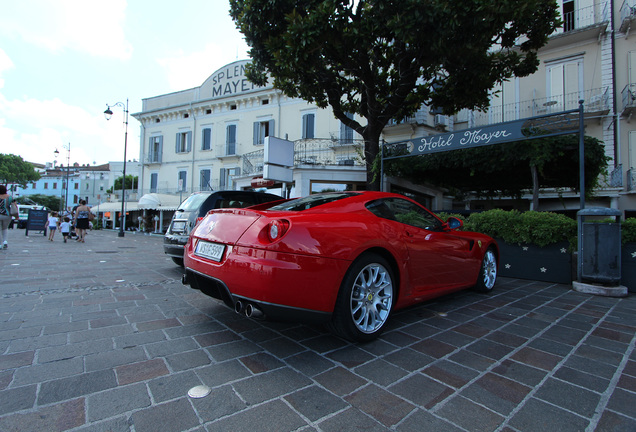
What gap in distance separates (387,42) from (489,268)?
19.7 feet

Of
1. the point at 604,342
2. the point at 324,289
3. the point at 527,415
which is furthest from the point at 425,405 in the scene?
the point at 604,342

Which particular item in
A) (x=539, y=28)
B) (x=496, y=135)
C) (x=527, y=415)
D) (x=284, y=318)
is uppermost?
(x=539, y=28)

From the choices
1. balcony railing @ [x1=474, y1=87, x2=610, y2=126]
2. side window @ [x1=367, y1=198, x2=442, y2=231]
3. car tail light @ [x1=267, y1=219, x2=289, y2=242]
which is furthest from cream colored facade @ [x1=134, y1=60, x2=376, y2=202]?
car tail light @ [x1=267, y1=219, x2=289, y2=242]

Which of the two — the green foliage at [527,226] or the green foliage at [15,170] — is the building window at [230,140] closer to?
the green foliage at [527,226]

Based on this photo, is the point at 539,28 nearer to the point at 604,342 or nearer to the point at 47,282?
the point at 604,342

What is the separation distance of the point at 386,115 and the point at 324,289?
751 centimetres

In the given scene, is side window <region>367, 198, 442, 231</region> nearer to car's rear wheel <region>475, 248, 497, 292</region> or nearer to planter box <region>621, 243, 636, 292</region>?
car's rear wheel <region>475, 248, 497, 292</region>

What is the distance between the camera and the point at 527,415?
5.42ft

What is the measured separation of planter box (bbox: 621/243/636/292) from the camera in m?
4.93

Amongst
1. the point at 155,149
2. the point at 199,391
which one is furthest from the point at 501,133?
the point at 155,149

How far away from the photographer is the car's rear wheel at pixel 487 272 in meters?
4.35

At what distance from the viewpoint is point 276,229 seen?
224 centimetres

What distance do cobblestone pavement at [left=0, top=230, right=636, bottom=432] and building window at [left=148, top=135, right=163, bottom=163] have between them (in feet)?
84.1

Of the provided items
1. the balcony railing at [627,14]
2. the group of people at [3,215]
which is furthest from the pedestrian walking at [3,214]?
the balcony railing at [627,14]
